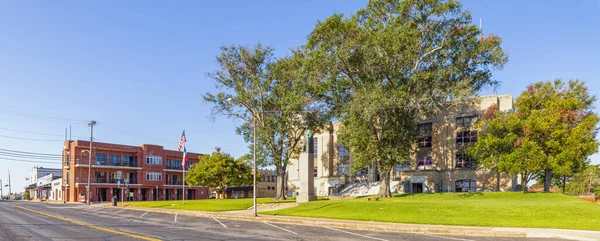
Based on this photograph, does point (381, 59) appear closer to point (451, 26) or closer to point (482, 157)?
point (451, 26)

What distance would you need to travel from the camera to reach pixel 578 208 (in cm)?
2577

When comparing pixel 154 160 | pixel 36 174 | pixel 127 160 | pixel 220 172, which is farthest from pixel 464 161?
pixel 36 174

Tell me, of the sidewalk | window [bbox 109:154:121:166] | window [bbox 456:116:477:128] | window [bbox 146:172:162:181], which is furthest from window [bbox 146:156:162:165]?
the sidewalk

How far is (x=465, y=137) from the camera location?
53.8 metres

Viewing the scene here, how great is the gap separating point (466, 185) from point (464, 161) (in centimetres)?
282

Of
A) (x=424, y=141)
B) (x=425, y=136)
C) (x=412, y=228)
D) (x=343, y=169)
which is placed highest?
(x=425, y=136)

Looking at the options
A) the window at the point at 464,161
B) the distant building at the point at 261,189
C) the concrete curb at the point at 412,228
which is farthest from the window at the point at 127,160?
the concrete curb at the point at 412,228

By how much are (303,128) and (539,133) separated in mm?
22146

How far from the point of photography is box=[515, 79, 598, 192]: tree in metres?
40.0

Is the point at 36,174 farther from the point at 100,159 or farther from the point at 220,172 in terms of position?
the point at 220,172

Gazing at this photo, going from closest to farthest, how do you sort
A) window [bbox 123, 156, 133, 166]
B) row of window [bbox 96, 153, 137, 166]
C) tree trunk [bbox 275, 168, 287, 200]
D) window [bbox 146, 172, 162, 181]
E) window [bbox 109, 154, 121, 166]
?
tree trunk [bbox 275, 168, 287, 200] → row of window [bbox 96, 153, 137, 166] → window [bbox 109, 154, 121, 166] → window [bbox 123, 156, 133, 166] → window [bbox 146, 172, 162, 181]

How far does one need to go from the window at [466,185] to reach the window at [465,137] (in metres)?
4.52

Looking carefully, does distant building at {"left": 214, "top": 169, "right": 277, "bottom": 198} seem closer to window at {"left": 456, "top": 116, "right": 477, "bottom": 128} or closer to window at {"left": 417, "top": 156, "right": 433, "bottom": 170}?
window at {"left": 417, "top": 156, "right": 433, "bottom": 170}

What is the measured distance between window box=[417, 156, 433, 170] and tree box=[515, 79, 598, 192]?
13.9 metres
